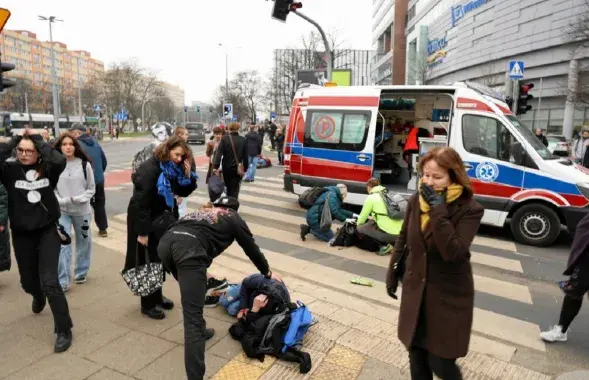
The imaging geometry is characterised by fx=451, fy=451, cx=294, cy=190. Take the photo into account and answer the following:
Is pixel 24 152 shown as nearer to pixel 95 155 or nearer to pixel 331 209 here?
pixel 95 155

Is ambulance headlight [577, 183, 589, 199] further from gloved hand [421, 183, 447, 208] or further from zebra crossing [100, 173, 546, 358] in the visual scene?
gloved hand [421, 183, 447, 208]

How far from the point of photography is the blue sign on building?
40875 mm

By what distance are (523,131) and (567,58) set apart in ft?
90.5

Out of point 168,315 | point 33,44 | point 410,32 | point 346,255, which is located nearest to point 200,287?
point 168,315

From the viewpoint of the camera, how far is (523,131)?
7980mm

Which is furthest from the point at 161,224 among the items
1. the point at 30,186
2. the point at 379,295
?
the point at 379,295

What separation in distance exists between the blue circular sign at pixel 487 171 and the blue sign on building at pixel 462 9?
37776mm

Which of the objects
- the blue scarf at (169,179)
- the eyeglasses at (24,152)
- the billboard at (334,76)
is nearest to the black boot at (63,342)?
the blue scarf at (169,179)

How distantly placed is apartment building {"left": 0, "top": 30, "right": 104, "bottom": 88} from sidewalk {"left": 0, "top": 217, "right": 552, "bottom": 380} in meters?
95.7

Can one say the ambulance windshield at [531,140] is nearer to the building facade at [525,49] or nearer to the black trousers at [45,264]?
the black trousers at [45,264]

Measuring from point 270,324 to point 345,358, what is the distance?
25.9 inches

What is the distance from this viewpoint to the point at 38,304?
420cm

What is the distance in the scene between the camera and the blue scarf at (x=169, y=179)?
3811mm

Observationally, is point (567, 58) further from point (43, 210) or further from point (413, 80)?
point (43, 210)
